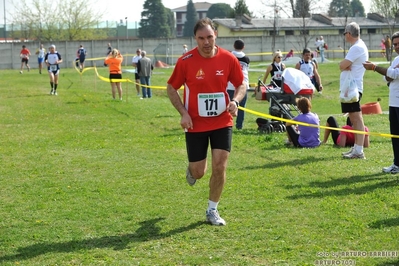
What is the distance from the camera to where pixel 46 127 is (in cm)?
1756

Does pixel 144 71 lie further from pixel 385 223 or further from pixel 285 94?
pixel 385 223

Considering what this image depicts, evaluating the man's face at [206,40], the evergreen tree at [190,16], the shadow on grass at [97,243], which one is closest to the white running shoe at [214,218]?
the shadow on grass at [97,243]

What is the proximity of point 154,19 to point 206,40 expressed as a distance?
11206 cm

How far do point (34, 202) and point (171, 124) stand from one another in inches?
354

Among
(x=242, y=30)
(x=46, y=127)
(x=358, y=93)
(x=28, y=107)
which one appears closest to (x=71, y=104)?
(x=28, y=107)

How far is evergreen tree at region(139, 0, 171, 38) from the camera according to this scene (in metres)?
116

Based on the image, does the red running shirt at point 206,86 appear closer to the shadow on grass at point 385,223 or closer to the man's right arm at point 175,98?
the man's right arm at point 175,98

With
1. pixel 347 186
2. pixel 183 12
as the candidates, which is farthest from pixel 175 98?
pixel 183 12

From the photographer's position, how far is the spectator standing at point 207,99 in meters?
7.30

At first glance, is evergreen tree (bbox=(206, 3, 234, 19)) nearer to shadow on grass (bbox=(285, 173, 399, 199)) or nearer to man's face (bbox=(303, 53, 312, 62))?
man's face (bbox=(303, 53, 312, 62))

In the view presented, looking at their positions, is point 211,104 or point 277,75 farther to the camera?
point 277,75

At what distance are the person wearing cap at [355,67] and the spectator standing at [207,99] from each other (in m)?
3.89

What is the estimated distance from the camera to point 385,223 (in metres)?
7.38

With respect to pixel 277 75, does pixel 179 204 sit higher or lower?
lower
